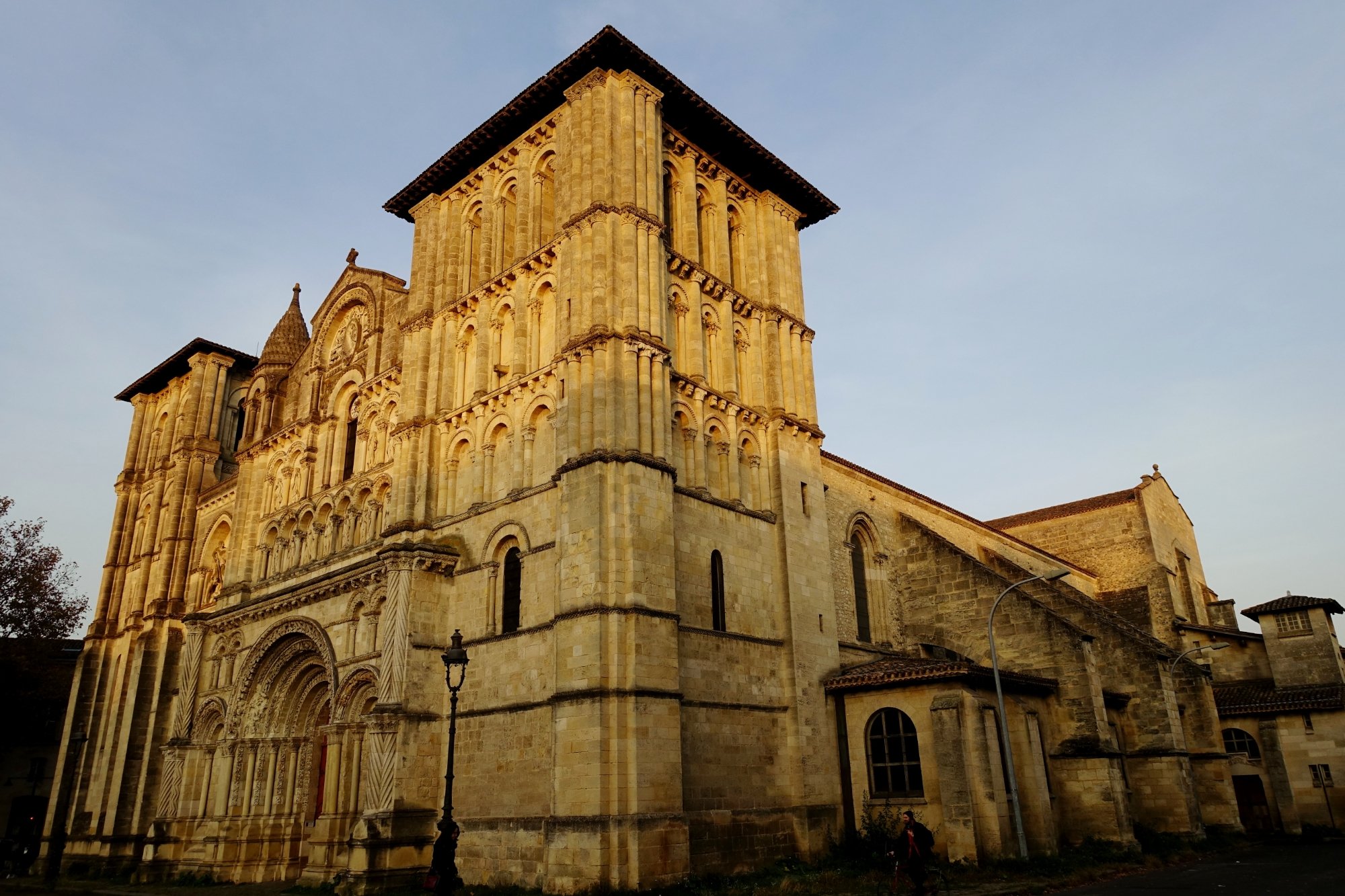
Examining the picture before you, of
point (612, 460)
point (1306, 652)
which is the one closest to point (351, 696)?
point (612, 460)

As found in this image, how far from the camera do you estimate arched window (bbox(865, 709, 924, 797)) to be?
22.1 m

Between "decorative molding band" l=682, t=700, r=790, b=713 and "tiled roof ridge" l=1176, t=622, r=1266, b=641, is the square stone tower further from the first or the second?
"tiled roof ridge" l=1176, t=622, r=1266, b=641

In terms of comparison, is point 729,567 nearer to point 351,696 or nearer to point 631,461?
point 631,461

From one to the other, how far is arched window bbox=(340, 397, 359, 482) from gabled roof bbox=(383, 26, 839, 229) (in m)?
6.32

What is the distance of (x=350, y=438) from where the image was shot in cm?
2961

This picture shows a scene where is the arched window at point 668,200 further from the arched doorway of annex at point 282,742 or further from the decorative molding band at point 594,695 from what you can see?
the arched doorway of annex at point 282,742

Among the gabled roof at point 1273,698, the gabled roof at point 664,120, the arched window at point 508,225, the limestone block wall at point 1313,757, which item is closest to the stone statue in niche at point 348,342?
the gabled roof at point 664,120

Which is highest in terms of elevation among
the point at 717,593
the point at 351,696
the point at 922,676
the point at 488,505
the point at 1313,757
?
the point at 488,505

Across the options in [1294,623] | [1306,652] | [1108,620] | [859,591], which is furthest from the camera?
[1294,623]

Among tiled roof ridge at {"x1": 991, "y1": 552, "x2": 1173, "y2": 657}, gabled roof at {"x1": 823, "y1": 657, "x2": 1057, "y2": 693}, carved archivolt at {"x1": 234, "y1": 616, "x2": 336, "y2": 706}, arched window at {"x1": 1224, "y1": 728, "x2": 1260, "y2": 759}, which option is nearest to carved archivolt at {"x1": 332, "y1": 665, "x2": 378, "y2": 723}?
carved archivolt at {"x1": 234, "y1": 616, "x2": 336, "y2": 706}

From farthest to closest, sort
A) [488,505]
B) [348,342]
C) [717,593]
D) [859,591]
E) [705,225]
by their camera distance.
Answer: [348,342] < [859,591] < [705,225] < [488,505] < [717,593]

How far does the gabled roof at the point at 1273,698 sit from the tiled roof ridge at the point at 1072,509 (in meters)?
9.73

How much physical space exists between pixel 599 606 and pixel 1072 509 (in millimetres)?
33970

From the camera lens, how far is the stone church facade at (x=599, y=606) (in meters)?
19.5
